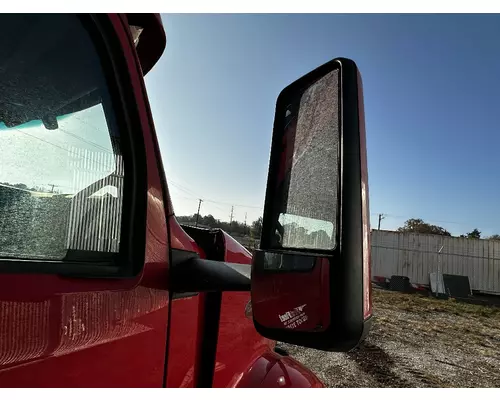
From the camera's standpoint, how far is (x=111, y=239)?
98 cm

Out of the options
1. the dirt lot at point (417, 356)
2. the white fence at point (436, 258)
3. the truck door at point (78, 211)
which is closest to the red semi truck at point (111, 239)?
the truck door at point (78, 211)

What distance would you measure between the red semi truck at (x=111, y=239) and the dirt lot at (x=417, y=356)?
177 inches

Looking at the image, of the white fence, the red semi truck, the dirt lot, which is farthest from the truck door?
the white fence

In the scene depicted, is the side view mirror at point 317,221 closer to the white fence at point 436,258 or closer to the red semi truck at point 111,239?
the red semi truck at point 111,239

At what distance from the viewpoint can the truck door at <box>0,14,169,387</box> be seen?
2.57 feet

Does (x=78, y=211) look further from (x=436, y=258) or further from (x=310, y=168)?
(x=436, y=258)

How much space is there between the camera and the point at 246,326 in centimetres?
149

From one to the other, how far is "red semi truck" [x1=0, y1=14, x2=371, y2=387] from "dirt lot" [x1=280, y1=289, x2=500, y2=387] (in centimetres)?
449

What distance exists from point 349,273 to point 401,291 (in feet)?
60.1

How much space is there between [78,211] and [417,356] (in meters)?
7.15

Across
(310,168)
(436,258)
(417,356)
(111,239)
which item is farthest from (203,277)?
(436,258)

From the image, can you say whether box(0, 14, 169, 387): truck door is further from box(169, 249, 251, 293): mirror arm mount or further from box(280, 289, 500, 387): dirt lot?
box(280, 289, 500, 387): dirt lot

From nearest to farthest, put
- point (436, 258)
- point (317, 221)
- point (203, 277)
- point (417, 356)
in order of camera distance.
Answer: point (317, 221) < point (203, 277) < point (417, 356) < point (436, 258)

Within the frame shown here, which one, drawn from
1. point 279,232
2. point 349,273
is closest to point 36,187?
point 279,232
